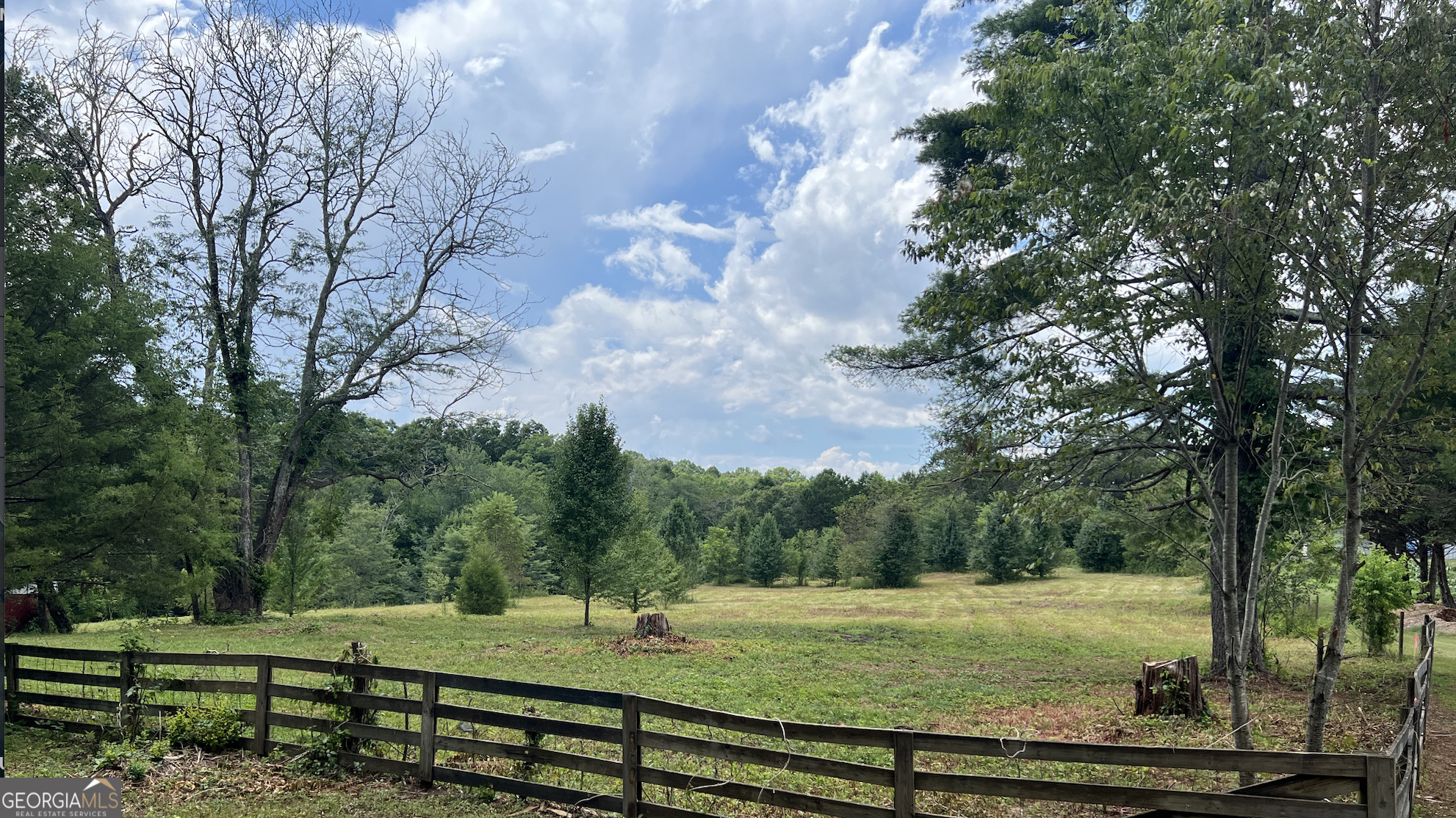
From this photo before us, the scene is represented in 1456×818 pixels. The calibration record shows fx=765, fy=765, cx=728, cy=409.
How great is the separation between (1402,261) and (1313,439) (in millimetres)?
2971

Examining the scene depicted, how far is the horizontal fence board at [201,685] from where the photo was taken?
8133 millimetres

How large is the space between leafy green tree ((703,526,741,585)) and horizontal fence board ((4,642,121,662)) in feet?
193

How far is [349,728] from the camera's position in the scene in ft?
25.3

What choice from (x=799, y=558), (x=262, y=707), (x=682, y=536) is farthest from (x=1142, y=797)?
(x=799, y=558)

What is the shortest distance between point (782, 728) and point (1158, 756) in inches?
98.2

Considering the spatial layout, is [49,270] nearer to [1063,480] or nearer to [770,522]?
[1063,480]

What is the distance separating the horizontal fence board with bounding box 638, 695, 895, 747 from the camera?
549 centimetres

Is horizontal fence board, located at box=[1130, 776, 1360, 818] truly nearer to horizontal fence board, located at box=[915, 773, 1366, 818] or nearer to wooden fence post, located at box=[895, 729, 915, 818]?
horizontal fence board, located at box=[915, 773, 1366, 818]

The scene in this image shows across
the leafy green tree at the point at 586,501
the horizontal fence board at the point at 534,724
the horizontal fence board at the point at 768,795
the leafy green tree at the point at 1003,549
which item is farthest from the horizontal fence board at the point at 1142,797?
the leafy green tree at the point at 1003,549

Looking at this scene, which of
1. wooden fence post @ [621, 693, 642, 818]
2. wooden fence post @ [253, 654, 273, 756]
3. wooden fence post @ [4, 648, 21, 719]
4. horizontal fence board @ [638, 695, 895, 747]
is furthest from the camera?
wooden fence post @ [4, 648, 21, 719]

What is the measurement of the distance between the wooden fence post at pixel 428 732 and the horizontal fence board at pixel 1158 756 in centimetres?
447

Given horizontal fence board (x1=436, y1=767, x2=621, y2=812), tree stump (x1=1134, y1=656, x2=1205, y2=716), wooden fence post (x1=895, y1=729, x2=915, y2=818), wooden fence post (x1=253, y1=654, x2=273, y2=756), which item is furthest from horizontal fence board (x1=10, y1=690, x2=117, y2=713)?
tree stump (x1=1134, y1=656, x2=1205, y2=716)

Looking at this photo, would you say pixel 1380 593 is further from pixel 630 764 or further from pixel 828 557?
pixel 828 557

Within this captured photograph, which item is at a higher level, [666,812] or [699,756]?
[699,756]
